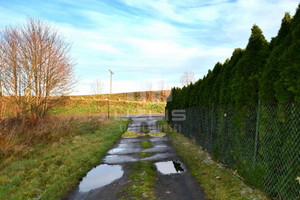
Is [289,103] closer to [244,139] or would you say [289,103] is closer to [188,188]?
[244,139]

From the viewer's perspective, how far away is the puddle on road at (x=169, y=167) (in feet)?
20.1

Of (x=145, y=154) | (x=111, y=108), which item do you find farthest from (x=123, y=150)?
(x=111, y=108)

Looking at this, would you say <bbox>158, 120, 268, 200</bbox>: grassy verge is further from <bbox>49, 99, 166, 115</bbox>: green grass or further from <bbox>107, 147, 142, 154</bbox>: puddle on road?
<bbox>49, 99, 166, 115</bbox>: green grass

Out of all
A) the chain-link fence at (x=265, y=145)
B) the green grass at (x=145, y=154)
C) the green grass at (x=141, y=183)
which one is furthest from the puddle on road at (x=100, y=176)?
the chain-link fence at (x=265, y=145)

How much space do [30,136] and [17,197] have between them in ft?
20.2

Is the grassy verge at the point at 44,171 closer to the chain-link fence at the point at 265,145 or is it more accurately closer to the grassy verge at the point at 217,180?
the grassy verge at the point at 217,180

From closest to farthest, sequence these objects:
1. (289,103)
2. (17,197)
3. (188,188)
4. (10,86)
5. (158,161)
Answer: (289,103) → (17,197) → (188,188) → (158,161) → (10,86)

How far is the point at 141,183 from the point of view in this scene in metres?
5.00

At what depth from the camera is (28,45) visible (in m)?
14.0

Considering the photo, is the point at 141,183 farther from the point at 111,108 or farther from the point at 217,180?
the point at 111,108

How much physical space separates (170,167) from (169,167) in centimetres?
3

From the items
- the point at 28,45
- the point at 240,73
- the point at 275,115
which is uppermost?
the point at 28,45

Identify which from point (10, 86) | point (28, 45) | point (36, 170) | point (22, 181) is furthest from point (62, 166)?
point (28, 45)

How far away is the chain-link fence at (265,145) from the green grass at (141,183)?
2.41m
